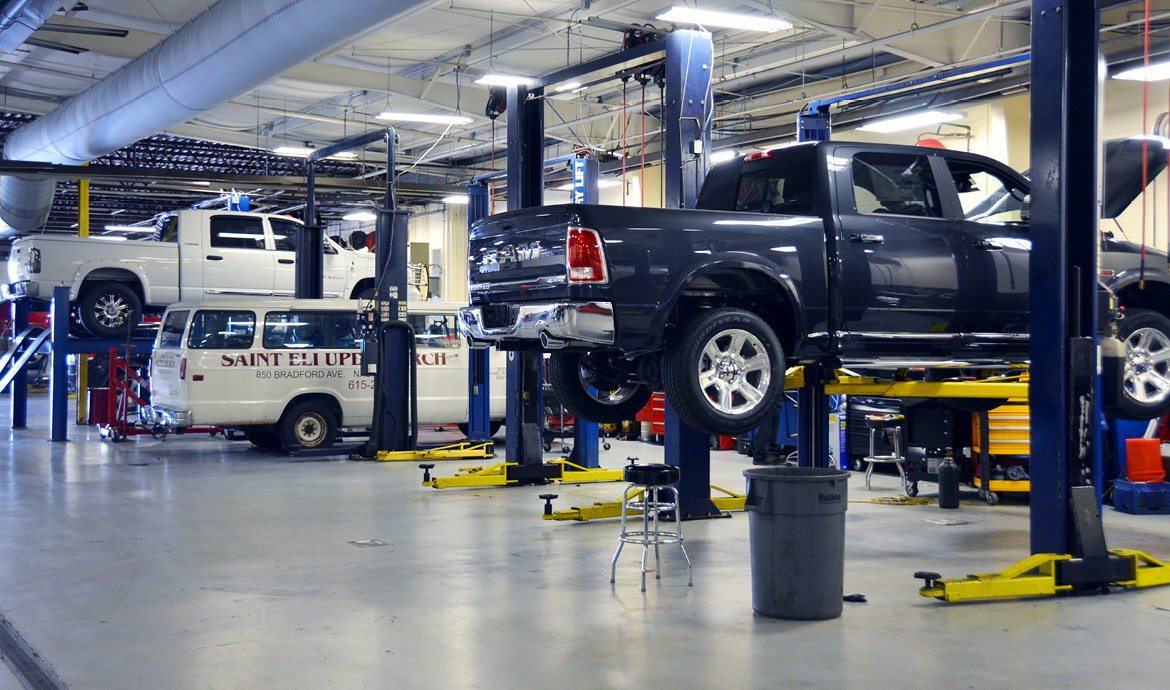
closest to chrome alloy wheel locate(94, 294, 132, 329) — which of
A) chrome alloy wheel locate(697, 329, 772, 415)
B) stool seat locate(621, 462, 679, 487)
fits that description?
stool seat locate(621, 462, 679, 487)

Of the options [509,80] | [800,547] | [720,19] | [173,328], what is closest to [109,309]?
[173,328]

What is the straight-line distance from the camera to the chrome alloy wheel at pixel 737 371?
5.77m

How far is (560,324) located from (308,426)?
7.93m

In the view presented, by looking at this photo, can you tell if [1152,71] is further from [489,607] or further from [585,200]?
[489,607]

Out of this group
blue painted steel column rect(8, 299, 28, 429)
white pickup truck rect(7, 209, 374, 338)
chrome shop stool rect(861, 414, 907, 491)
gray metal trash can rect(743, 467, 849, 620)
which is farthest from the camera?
blue painted steel column rect(8, 299, 28, 429)

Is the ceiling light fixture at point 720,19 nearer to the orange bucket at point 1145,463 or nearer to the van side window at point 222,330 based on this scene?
the orange bucket at point 1145,463

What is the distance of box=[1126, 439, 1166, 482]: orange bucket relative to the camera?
8.58 m

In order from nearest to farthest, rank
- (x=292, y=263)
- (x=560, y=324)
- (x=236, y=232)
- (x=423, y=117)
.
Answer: (x=560, y=324) < (x=423, y=117) < (x=236, y=232) < (x=292, y=263)

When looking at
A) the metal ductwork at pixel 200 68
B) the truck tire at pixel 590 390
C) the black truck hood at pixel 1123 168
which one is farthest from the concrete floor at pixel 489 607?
the metal ductwork at pixel 200 68

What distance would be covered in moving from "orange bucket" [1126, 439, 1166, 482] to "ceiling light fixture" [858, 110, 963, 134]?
17.7 ft

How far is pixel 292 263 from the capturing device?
1523 centimetres

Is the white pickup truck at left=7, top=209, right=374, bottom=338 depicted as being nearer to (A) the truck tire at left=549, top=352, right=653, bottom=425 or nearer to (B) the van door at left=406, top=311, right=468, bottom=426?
(B) the van door at left=406, top=311, right=468, bottom=426

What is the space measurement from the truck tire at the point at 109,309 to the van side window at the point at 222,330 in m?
2.73

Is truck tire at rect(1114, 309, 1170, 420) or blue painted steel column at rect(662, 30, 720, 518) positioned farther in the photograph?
blue painted steel column at rect(662, 30, 720, 518)
